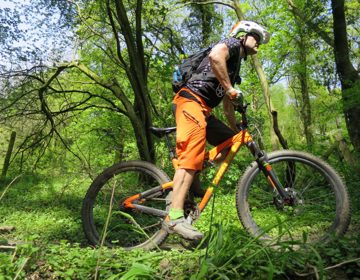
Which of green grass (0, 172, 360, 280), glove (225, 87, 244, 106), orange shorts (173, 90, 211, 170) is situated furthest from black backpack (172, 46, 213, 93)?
green grass (0, 172, 360, 280)

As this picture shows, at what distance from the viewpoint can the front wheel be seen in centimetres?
303

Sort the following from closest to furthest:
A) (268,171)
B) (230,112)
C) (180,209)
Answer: (180,209) < (268,171) < (230,112)

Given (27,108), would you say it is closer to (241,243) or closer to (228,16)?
(241,243)

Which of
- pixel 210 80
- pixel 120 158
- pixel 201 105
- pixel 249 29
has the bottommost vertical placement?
pixel 120 158

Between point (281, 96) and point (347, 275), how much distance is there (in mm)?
41305

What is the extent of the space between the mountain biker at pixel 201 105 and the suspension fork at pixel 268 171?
325 mm

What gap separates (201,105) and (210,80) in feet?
0.81

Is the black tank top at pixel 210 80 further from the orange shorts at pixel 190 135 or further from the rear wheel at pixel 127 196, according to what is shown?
the rear wheel at pixel 127 196

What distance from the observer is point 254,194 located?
3395mm

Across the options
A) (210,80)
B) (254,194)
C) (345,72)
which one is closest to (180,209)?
(254,194)

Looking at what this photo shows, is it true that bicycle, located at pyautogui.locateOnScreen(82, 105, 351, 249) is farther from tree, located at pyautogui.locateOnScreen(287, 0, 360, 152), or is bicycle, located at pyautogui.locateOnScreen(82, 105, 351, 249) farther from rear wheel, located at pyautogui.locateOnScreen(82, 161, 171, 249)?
tree, located at pyautogui.locateOnScreen(287, 0, 360, 152)

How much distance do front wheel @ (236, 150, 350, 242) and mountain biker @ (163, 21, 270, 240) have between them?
1.43 feet

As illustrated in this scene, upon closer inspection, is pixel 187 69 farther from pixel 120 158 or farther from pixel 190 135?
pixel 120 158

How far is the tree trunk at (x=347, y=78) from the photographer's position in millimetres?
7883
